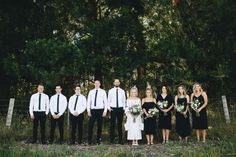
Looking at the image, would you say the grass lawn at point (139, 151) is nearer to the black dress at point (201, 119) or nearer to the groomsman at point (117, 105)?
the black dress at point (201, 119)

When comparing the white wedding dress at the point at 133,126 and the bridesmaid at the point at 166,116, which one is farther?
the bridesmaid at the point at 166,116

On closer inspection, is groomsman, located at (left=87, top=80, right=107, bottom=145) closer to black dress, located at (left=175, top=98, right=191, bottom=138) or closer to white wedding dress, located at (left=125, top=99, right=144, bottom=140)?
white wedding dress, located at (left=125, top=99, right=144, bottom=140)

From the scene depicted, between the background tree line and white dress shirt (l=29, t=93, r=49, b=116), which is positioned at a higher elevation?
the background tree line

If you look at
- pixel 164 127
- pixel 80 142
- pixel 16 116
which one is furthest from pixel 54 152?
pixel 16 116

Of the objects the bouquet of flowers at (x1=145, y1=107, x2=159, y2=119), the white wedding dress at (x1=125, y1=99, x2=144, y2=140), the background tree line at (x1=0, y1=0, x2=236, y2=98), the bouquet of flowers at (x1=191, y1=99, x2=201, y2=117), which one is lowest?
the white wedding dress at (x1=125, y1=99, x2=144, y2=140)

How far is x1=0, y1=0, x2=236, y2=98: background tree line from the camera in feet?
47.6

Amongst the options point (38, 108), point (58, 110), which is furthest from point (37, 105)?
point (58, 110)

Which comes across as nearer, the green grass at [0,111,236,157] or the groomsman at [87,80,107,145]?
the green grass at [0,111,236,157]

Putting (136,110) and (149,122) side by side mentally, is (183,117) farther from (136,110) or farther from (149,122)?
(136,110)

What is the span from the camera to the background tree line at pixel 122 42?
14.5 meters

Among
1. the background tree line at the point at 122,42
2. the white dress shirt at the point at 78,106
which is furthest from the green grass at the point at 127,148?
the background tree line at the point at 122,42

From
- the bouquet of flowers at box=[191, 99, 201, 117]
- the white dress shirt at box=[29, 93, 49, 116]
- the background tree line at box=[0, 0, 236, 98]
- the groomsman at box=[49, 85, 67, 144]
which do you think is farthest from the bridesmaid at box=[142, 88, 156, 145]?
the white dress shirt at box=[29, 93, 49, 116]

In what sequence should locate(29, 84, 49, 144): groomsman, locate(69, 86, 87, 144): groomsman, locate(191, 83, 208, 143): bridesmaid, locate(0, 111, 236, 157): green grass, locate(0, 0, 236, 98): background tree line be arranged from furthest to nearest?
locate(0, 0, 236, 98): background tree line
locate(29, 84, 49, 144): groomsman
locate(69, 86, 87, 144): groomsman
locate(191, 83, 208, 143): bridesmaid
locate(0, 111, 236, 157): green grass

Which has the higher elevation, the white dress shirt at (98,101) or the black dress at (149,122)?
the white dress shirt at (98,101)
